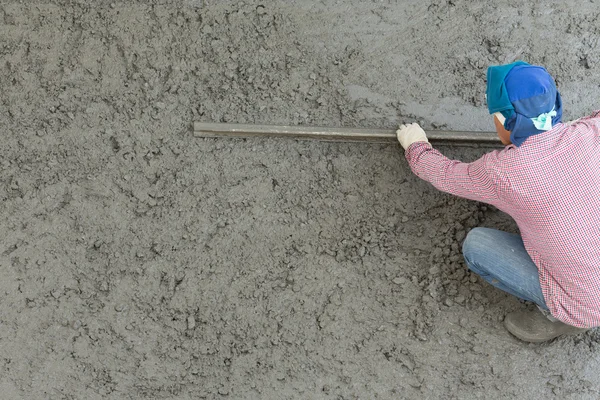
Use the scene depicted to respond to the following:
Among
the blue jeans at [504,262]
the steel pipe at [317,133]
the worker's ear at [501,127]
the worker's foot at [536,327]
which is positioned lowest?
the worker's foot at [536,327]

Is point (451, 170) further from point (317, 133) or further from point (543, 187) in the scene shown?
point (317, 133)

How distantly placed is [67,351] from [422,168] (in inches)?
54.4

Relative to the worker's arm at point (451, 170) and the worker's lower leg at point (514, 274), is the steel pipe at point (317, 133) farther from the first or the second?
the worker's lower leg at point (514, 274)

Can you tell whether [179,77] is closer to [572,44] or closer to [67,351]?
[67,351]

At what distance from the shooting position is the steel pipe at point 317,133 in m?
2.20

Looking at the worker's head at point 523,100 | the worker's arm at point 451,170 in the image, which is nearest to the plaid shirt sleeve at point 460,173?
the worker's arm at point 451,170

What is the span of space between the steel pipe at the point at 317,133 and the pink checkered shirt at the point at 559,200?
1.16 feet

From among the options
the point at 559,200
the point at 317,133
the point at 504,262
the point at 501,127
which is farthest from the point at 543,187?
the point at 317,133

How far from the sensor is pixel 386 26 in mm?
2314

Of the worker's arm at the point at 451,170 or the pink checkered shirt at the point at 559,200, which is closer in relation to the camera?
the pink checkered shirt at the point at 559,200

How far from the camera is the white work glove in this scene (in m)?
2.12

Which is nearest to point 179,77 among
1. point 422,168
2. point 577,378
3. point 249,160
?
point 249,160

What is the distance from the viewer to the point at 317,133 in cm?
221

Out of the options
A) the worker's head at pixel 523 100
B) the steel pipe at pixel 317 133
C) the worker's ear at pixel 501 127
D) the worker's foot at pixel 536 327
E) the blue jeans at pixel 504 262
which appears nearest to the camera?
the worker's head at pixel 523 100
